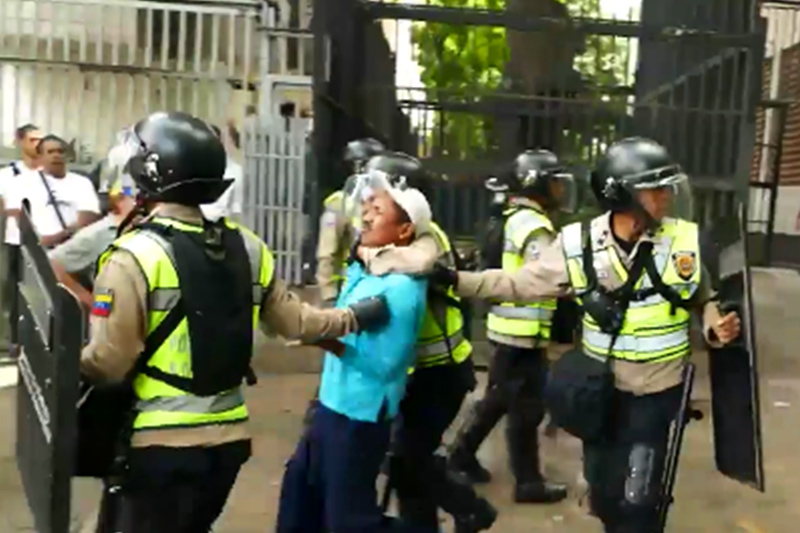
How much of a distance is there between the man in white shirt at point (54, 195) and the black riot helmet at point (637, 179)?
4.39 metres

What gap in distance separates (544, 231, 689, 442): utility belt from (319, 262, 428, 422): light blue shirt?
26.3 inches

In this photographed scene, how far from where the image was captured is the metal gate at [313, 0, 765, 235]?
7.89 metres

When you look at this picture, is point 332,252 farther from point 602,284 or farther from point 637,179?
point 637,179

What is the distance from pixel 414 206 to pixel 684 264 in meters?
1.04

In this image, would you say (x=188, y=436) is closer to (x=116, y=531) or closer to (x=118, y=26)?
(x=116, y=531)

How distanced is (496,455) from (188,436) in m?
3.84

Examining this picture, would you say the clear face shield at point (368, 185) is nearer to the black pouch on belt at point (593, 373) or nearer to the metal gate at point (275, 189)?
the black pouch on belt at point (593, 373)

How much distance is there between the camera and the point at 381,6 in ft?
25.8


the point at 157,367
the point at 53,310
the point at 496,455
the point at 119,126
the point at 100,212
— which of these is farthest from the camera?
the point at 119,126

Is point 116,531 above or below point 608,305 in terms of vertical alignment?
below

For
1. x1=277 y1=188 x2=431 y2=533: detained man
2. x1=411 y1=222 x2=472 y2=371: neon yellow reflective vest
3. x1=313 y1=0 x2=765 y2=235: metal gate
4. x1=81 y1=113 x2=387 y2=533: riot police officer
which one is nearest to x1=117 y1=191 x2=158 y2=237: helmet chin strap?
x1=81 y1=113 x2=387 y2=533: riot police officer

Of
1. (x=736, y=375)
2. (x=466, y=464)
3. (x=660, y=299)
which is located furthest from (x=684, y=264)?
(x=466, y=464)

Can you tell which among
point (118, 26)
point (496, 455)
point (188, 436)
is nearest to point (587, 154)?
point (496, 455)

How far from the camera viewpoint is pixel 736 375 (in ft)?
13.5
